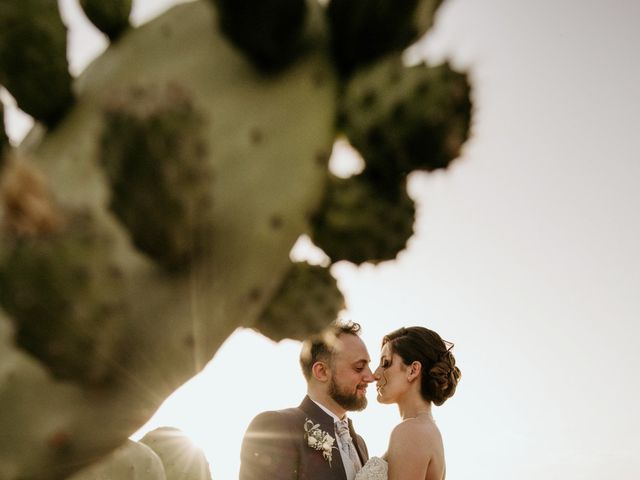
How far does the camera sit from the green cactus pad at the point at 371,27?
55.2 inches

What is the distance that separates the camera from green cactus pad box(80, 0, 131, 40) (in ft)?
5.37

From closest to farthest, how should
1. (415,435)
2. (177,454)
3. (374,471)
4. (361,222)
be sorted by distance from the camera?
(361,222) < (177,454) < (374,471) < (415,435)

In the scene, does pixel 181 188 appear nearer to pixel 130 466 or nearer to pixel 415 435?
pixel 130 466

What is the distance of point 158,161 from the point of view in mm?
1056

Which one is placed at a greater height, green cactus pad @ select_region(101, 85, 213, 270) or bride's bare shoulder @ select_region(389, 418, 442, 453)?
bride's bare shoulder @ select_region(389, 418, 442, 453)

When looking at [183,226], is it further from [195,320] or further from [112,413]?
[112,413]

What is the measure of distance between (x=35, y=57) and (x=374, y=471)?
98.3 inches

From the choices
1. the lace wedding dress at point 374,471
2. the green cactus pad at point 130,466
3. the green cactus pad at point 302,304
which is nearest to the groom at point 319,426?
the lace wedding dress at point 374,471

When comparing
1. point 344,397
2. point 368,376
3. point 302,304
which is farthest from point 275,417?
point 302,304

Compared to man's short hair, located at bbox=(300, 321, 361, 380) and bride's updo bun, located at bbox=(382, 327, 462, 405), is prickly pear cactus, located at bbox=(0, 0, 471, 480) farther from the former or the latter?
bride's updo bun, located at bbox=(382, 327, 462, 405)

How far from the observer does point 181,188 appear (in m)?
1.10

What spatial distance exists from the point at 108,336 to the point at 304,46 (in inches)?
31.2

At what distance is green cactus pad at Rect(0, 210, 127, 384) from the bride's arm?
2389 mm

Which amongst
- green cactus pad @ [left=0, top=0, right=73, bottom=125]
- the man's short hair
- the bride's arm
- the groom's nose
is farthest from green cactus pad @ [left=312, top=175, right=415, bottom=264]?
the groom's nose
